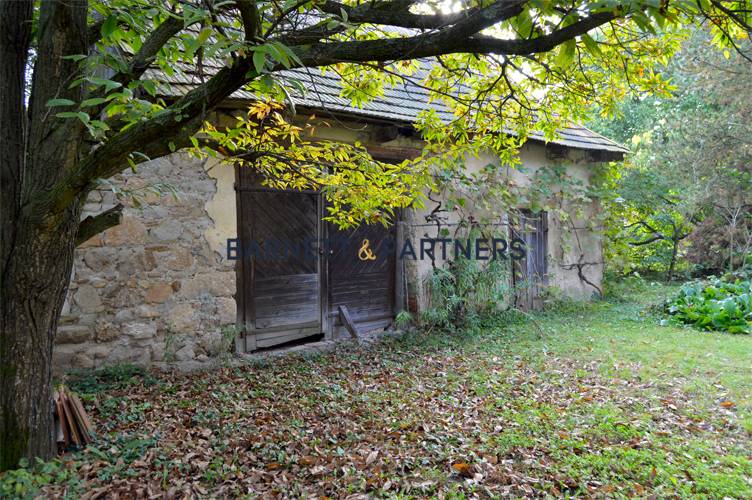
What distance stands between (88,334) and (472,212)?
17.3 ft

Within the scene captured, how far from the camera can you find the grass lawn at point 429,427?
275 centimetres

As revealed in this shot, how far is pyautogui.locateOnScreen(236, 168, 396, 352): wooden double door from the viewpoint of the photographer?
5555 mm

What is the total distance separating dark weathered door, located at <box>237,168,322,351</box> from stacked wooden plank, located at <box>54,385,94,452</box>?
2.45 meters

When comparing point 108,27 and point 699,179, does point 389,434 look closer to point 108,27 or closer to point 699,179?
point 108,27

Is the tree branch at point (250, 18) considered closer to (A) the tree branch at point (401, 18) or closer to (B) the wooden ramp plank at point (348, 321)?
(A) the tree branch at point (401, 18)

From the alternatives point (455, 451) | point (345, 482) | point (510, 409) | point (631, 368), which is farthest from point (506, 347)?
point (345, 482)

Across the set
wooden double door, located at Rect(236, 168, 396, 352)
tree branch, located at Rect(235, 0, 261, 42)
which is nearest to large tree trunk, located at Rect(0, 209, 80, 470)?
tree branch, located at Rect(235, 0, 261, 42)

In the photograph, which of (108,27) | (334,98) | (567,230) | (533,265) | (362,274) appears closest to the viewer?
(108,27)

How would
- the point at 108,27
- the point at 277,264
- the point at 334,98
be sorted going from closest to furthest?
the point at 108,27 → the point at 334,98 → the point at 277,264

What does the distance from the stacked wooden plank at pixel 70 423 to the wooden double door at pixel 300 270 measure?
2.41 metres

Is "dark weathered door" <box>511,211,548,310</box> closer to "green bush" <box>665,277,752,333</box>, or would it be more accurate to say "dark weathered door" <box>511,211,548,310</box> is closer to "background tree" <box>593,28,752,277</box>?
"background tree" <box>593,28,752,277</box>

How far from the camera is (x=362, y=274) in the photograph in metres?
6.65

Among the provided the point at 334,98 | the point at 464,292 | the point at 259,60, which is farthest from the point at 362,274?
the point at 259,60

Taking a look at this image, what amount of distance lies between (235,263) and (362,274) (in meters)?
1.92
